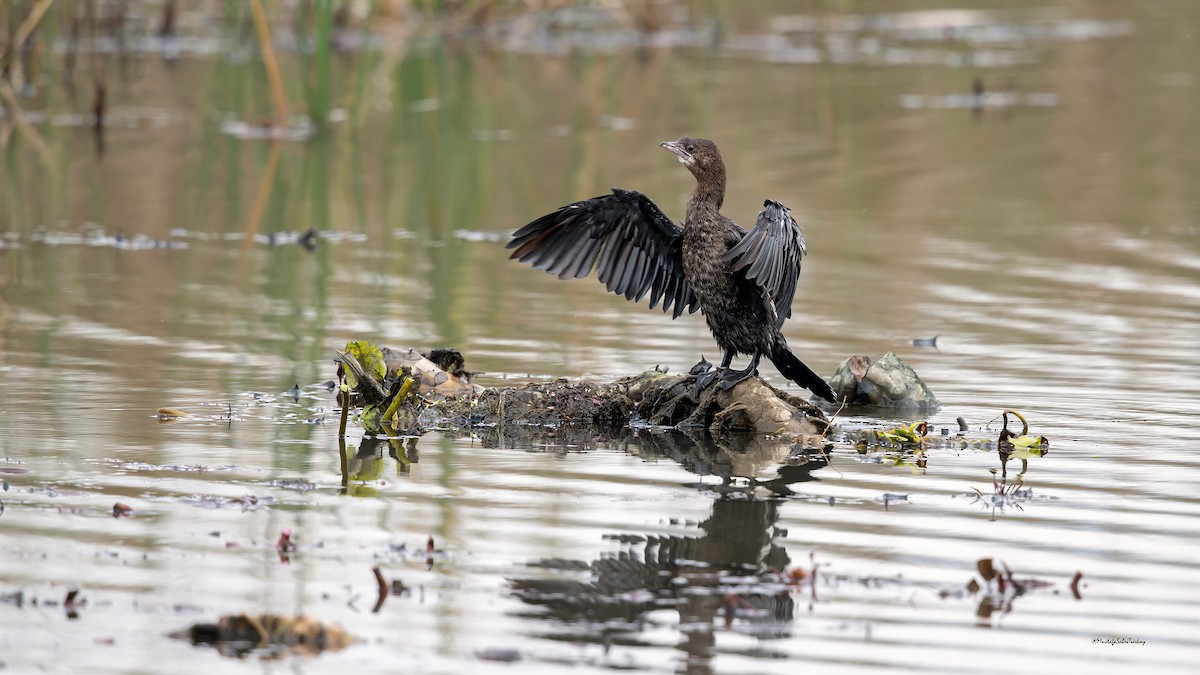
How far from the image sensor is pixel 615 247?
289 inches

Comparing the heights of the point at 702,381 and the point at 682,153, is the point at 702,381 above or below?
below

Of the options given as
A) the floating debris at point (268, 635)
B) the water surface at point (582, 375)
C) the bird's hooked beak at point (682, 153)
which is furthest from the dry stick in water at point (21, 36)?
the floating debris at point (268, 635)

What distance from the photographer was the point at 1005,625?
4340 millimetres

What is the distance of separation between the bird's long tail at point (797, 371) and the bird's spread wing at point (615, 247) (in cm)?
52

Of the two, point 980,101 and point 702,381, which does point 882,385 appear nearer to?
point 702,381

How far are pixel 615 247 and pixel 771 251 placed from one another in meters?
1.00

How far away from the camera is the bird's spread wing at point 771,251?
6496 millimetres

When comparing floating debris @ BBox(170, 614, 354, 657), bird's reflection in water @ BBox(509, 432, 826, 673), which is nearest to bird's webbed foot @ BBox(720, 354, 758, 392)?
bird's reflection in water @ BBox(509, 432, 826, 673)

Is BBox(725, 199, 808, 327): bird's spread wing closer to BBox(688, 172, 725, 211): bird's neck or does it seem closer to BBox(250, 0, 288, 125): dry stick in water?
BBox(688, 172, 725, 211): bird's neck

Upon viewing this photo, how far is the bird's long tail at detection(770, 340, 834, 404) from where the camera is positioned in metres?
6.87

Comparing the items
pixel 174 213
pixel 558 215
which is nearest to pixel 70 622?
pixel 558 215

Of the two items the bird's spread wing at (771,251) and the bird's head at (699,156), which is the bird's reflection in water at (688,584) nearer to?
the bird's spread wing at (771,251)

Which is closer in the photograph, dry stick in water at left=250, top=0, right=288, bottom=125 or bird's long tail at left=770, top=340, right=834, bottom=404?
bird's long tail at left=770, top=340, right=834, bottom=404

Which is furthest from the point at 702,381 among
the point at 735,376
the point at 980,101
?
the point at 980,101
